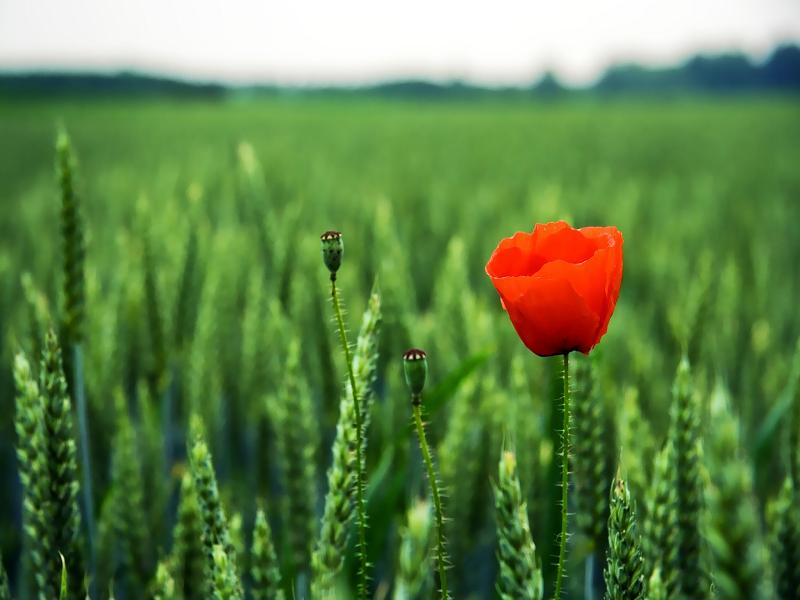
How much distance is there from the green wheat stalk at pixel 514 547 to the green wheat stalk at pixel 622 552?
0.04 m

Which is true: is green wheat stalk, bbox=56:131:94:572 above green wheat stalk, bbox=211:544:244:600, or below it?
above

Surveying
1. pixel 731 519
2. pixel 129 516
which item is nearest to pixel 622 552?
pixel 731 519

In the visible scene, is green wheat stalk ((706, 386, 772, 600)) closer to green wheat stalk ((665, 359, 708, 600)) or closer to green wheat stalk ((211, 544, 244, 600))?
green wheat stalk ((665, 359, 708, 600))

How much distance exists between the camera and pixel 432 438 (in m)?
0.90

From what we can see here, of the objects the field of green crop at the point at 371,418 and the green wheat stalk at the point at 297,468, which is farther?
the green wheat stalk at the point at 297,468

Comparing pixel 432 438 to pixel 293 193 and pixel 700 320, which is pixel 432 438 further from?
pixel 293 193

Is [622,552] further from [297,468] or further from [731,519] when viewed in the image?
[297,468]

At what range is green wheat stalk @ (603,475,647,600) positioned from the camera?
341 millimetres

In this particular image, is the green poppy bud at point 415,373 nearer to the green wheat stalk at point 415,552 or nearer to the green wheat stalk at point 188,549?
the green wheat stalk at point 415,552

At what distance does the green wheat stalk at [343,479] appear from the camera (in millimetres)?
425

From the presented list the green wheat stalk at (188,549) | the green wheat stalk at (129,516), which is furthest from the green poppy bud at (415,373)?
the green wheat stalk at (129,516)

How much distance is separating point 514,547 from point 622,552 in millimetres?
58

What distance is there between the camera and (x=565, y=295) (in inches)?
15.3

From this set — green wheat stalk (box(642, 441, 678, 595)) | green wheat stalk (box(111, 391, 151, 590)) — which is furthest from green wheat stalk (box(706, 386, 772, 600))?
green wheat stalk (box(111, 391, 151, 590))
